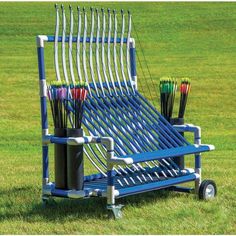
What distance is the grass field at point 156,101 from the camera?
7.87 metres

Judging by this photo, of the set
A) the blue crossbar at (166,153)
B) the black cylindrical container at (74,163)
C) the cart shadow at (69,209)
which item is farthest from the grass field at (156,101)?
the blue crossbar at (166,153)

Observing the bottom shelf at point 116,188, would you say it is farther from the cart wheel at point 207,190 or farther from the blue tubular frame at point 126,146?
the cart wheel at point 207,190

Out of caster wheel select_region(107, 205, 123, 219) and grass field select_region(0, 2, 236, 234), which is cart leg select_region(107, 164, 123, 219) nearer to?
caster wheel select_region(107, 205, 123, 219)

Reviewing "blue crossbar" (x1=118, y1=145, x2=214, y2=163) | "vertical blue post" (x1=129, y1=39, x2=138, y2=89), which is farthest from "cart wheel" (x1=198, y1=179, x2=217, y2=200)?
"vertical blue post" (x1=129, y1=39, x2=138, y2=89)

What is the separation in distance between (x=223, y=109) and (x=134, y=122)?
1230cm

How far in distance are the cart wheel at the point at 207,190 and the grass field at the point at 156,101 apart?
8 cm

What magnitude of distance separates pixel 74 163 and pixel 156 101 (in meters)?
13.9

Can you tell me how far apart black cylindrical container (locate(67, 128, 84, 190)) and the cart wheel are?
1.56 meters

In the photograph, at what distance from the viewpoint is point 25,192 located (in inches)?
369

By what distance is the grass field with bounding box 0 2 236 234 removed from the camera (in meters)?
7.87

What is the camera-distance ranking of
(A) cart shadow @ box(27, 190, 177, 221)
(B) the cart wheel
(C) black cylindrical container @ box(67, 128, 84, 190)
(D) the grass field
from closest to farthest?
(D) the grass field, (C) black cylindrical container @ box(67, 128, 84, 190), (A) cart shadow @ box(27, 190, 177, 221), (B) the cart wheel

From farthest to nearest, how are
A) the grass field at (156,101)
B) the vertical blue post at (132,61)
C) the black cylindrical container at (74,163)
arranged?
the vertical blue post at (132,61) < the black cylindrical container at (74,163) < the grass field at (156,101)

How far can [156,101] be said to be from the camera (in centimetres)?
2177

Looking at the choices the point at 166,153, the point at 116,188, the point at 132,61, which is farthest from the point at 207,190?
the point at 132,61
